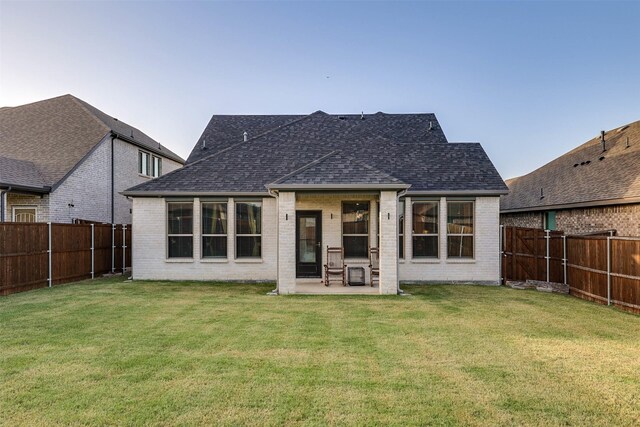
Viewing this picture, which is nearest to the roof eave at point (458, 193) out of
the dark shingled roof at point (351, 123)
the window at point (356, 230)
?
the window at point (356, 230)

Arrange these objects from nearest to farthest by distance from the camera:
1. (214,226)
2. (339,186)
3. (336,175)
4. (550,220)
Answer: (339,186), (336,175), (214,226), (550,220)

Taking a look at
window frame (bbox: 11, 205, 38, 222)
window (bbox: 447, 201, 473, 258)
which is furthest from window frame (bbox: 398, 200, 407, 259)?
window frame (bbox: 11, 205, 38, 222)

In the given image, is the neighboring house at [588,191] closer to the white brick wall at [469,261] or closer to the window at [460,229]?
the white brick wall at [469,261]

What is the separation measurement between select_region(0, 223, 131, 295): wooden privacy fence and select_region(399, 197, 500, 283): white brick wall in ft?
35.2

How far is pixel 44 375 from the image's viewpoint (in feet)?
14.7

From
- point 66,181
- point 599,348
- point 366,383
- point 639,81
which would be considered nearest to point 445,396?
point 366,383

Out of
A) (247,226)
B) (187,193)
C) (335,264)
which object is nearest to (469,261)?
(335,264)

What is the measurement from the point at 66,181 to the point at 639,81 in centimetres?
2528

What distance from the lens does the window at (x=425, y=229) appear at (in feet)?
40.3

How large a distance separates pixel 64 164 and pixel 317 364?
14523 millimetres

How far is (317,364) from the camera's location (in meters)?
4.89

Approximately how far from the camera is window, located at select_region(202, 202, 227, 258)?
12.4 m

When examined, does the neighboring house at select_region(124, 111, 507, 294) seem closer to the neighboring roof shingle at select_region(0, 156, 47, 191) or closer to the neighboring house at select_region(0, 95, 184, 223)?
the neighboring roof shingle at select_region(0, 156, 47, 191)

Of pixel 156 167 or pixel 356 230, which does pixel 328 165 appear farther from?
pixel 156 167
